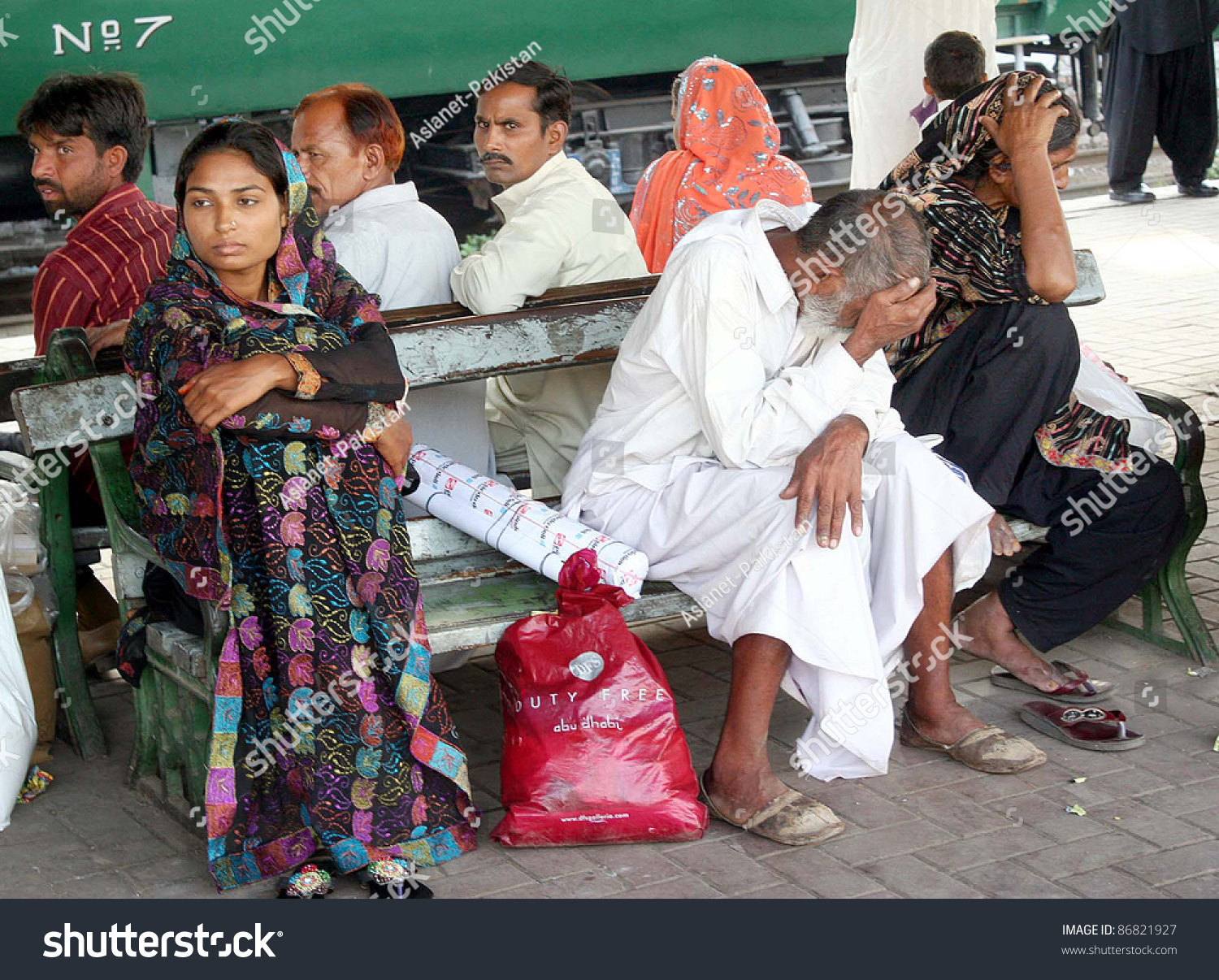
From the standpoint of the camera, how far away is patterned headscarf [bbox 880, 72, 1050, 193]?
A: 356 cm

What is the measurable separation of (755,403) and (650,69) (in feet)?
20.8

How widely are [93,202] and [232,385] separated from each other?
1.51 meters

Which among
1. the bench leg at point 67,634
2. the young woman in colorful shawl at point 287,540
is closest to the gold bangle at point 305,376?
the young woman in colorful shawl at point 287,540

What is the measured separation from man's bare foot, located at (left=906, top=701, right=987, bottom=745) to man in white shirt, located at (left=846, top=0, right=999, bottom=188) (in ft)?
15.5

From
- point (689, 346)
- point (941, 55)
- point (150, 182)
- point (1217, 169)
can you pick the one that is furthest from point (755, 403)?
point (1217, 169)

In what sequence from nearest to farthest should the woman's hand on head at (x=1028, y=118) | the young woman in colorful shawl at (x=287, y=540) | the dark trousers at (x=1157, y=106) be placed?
the young woman in colorful shawl at (x=287, y=540) < the woman's hand on head at (x=1028, y=118) < the dark trousers at (x=1157, y=106)

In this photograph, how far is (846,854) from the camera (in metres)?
2.94

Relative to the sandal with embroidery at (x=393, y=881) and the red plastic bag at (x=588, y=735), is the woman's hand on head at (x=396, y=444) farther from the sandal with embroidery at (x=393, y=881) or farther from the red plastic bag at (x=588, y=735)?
the sandal with embroidery at (x=393, y=881)

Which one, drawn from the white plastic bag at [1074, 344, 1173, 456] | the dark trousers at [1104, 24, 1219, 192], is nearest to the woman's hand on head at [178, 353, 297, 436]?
the white plastic bag at [1074, 344, 1173, 456]

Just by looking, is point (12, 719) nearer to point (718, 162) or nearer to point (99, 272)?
point (99, 272)

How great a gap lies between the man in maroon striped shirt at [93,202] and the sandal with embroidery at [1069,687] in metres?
2.33

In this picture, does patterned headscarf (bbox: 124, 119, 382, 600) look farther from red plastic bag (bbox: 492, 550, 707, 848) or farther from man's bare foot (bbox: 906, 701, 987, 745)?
man's bare foot (bbox: 906, 701, 987, 745)

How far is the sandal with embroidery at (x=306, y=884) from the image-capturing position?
2801mm

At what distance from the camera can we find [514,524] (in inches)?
127
